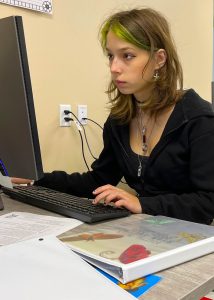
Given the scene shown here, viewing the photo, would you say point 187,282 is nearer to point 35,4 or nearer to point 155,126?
point 155,126

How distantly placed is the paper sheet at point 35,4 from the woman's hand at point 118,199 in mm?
906

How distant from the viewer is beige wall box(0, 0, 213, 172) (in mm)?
1541

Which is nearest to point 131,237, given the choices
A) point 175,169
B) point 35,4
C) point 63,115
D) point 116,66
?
point 175,169

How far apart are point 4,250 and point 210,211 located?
638 mm

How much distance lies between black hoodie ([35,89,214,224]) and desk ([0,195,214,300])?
1.16 feet

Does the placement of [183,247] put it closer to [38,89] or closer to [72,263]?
[72,263]

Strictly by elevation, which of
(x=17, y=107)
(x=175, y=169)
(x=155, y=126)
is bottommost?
(x=175, y=169)

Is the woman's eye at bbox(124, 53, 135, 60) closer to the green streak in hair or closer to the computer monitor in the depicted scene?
the green streak in hair

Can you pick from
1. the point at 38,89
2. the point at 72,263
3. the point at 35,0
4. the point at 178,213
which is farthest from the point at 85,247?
the point at 35,0

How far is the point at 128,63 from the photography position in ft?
3.82

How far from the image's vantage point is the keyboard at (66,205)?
82cm

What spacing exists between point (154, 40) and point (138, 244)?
0.78 meters

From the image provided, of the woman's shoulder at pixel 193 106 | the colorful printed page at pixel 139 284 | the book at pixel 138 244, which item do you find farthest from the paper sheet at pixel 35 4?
the colorful printed page at pixel 139 284

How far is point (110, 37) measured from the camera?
3.86ft
